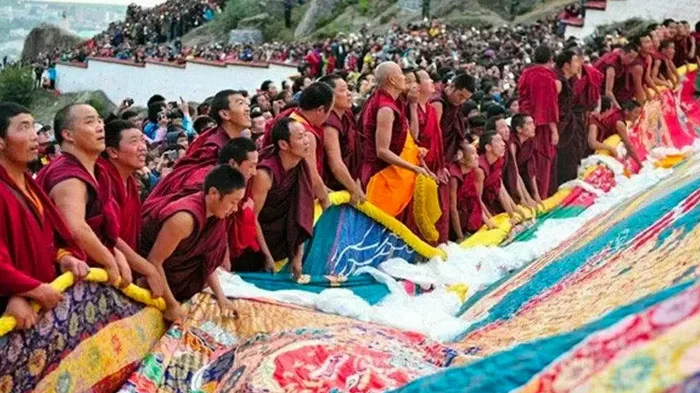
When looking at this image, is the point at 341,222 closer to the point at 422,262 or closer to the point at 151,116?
the point at 422,262

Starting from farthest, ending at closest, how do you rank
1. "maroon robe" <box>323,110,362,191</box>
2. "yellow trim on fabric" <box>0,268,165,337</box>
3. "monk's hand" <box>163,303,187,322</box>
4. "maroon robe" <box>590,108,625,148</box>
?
1. "maroon robe" <box>590,108,625,148</box>
2. "maroon robe" <box>323,110,362,191</box>
3. "monk's hand" <box>163,303,187,322</box>
4. "yellow trim on fabric" <box>0,268,165,337</box>

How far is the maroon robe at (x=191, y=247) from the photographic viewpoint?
3508 mm

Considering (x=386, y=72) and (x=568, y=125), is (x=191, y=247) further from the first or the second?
(x=568, y=125)

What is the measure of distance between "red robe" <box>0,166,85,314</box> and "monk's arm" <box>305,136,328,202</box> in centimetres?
→ 164

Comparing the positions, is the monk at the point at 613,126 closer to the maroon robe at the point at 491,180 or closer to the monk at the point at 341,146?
the maroon robe at the point at 491,180

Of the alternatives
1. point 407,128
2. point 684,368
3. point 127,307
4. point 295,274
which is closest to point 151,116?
point 407,128

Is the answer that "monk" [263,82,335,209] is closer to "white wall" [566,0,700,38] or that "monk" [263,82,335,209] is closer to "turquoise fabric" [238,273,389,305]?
"turquoise fabric" [238,273,389,305]

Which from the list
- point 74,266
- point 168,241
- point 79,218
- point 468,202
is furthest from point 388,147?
point 74,266

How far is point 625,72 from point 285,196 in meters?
5.15

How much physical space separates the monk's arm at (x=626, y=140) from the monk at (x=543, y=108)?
0.77 m

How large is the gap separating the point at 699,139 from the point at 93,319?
6.93 metres

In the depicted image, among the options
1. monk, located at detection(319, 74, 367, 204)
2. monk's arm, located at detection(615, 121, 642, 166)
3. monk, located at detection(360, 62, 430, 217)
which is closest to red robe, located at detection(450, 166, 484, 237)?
monk, located at detection(360, 62, 430, 217)

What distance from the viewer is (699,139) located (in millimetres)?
8750

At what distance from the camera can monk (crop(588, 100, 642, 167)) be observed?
7.77 meters
